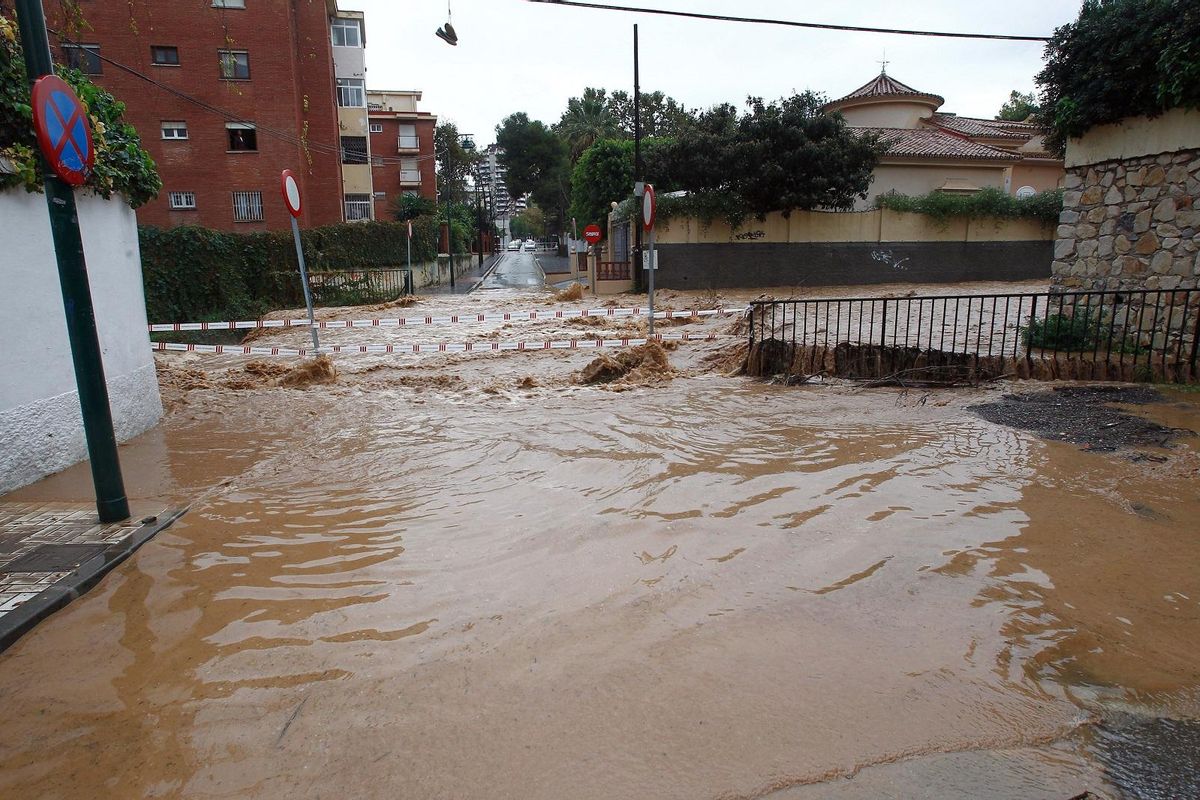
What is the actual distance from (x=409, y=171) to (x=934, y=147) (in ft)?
119

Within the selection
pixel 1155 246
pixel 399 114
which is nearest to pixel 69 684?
pixel 1155 246

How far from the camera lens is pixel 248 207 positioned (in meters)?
31.6

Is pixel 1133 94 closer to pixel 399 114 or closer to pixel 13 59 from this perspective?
pixel 13 59

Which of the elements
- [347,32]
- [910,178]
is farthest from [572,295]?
[347,32]

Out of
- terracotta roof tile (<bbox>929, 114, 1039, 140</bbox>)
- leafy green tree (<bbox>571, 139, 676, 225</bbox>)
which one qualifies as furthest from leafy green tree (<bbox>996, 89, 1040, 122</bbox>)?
leafy green tree (<bbox>571, 139, 676, 225</bbox>)

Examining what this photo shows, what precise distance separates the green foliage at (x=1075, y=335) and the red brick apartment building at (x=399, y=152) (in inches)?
1860

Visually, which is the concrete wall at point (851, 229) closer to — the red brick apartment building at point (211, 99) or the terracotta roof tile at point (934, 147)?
the terracotta roof tile at point (934, 147)

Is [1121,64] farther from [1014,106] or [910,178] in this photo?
[1014,106]

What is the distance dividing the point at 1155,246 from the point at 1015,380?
7.74ft

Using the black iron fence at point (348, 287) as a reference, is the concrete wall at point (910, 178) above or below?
above

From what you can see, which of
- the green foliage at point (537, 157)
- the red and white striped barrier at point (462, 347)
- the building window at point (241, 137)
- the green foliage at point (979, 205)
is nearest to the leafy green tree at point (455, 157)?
the green foliage at point (537, 157)

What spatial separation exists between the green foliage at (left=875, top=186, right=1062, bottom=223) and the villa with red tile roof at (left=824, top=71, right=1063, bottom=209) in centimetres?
224

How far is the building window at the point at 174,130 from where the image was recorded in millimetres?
30484

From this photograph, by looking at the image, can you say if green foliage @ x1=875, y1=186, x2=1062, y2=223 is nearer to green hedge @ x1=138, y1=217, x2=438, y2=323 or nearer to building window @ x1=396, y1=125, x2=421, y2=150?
green hedge @ x1=138, y1=217, x2=438, y2=323
